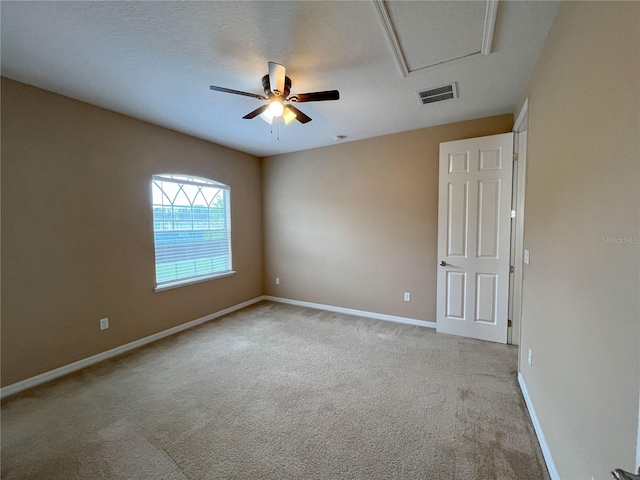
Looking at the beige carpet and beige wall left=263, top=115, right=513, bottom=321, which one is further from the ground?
beige wall left=263, top=115, right=513, bottom=321

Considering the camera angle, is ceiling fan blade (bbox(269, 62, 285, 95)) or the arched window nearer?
ceiling fan blade (bbox(269, 62, 285, 95))

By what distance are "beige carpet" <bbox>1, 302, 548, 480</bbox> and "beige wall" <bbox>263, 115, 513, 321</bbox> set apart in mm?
1013

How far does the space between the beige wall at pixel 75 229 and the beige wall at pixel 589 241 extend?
3.89 m

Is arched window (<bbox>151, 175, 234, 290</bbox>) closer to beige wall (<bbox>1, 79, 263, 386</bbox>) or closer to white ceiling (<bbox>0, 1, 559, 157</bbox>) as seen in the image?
beige wall (<bbox>1, 79, 263, 386</bbox>)

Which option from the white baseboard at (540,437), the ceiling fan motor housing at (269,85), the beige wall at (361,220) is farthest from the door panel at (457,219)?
the ceiling fan motor housing at (269,85)

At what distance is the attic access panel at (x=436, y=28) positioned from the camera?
150 centimetres

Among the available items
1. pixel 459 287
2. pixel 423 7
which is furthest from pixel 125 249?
pixel 459 287

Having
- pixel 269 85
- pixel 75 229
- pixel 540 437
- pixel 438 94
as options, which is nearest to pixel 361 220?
pixel 438 94

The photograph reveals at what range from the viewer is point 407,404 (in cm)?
205

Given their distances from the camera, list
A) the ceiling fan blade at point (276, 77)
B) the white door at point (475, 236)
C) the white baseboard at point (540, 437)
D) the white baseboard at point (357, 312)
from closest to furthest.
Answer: the white baseboard at point (540, 437), the ceiling fan blade at point (276, 77), the white door at point (475, 236), the white baseboard at point (357, 312)

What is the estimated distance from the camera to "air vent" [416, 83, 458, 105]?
2420mm

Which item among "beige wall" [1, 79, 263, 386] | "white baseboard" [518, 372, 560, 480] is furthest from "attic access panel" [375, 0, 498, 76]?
"beige wall" [1, 79, 263, 386]

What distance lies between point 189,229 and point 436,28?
3582 mm

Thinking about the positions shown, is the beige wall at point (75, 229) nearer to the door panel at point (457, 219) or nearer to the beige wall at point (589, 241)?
the door panel at point (457, 219)
